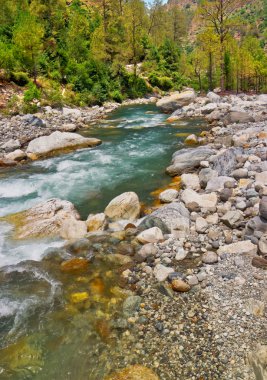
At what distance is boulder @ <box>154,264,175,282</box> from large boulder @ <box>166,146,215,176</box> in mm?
6591

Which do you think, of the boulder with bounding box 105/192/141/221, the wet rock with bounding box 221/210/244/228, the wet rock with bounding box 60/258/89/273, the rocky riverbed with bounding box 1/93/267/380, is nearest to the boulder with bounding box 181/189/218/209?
the rocky riverbed with bounding box 1/93/267/380

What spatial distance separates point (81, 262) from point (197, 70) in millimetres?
46605

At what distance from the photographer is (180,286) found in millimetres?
6164

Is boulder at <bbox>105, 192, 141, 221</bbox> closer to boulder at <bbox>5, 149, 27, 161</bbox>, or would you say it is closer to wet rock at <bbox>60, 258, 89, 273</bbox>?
wet rock at <bbox>60, 258, 89, 273</bbox>

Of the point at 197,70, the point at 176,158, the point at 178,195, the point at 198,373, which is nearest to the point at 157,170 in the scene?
the point at 176,158

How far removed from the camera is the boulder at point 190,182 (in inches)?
435

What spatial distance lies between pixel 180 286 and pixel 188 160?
7823 millimetres

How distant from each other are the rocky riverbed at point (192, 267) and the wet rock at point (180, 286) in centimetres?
2

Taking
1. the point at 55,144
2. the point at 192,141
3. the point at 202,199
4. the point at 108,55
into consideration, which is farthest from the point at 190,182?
the point at 108,55

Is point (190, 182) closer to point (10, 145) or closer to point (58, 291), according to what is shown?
point (58, 291)

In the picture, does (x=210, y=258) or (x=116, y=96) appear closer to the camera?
(x=210, y=258)

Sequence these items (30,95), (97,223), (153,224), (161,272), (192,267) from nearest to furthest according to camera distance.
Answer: (161,272), (192,267), (153,224), (97,223), (30,95)

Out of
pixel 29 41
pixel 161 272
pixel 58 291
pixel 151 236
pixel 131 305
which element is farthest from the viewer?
pixel 29 41

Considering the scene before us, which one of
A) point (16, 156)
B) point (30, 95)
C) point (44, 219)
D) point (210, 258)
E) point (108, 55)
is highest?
point (108, 55)
